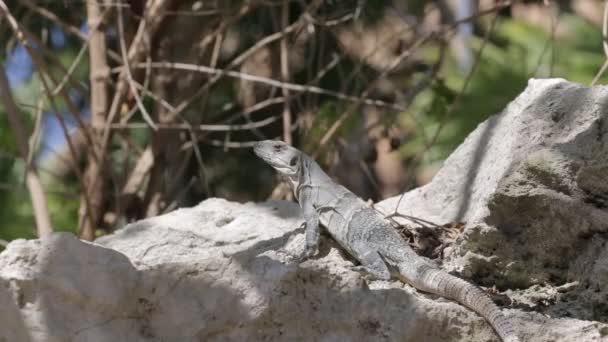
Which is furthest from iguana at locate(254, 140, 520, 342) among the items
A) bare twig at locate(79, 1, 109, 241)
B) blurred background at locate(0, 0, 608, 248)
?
bare twig at locate(79, 1, 109, 241)

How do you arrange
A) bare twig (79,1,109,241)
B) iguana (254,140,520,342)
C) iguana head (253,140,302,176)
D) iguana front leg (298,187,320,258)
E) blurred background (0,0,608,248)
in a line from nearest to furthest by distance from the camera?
iguana (254,140,520,342), iguana front leg (298,187,320,258), iguana head (253,140,302,176), blurred background (0,0,608,248), bare twig (79,1,109,241)

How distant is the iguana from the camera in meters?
4.03

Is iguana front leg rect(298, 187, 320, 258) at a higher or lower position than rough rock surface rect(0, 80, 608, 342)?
lower

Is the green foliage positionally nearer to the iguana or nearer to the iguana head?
the iguana head

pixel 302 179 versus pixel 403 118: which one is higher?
pixel 302 179

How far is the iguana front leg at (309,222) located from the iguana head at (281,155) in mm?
285

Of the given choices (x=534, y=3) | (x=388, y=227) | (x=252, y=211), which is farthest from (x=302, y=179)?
(x=534, y=3)

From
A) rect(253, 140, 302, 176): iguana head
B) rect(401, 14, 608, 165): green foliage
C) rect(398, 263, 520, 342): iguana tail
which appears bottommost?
rect(401, 14, 608, 165): green foliage

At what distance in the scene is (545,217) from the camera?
4223mm

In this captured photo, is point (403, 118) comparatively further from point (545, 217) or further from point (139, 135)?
point (545, 217)

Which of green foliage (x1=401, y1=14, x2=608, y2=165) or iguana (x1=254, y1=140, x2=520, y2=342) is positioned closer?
iguana (x1=254, y1=140, x2=520, y2=342)

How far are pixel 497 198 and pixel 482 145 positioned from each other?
0.90 meters

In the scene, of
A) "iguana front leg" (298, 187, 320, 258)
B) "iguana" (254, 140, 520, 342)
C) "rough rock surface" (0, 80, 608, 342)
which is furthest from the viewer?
"iguana front leg" (298, 187, 320, 258)

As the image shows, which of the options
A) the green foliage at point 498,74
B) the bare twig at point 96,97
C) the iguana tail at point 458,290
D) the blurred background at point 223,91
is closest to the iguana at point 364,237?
the iguana tail at point 458,290
